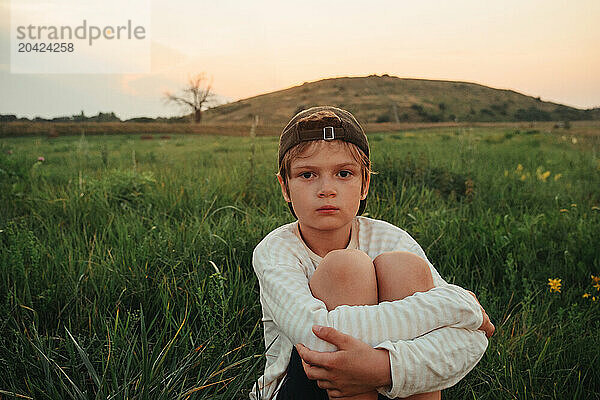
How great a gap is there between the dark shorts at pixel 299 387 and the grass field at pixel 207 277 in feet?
0.56

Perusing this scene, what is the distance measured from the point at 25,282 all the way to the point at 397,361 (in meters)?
1.91

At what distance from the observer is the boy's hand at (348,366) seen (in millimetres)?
1396

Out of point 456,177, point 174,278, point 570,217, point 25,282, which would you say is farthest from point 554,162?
point 25,282

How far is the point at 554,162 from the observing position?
7254 millimetres

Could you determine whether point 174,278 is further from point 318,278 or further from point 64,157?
point 64,157

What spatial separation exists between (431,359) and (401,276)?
266mm

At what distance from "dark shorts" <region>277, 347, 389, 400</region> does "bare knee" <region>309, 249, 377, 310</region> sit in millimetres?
203

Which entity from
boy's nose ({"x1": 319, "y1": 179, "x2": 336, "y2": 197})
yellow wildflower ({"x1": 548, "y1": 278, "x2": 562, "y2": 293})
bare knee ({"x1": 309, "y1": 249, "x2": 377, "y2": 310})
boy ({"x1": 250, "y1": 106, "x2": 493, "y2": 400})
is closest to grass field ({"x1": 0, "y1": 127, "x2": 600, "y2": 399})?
yellow wildflower ({"x1": 548, "y1": 278, "x2": 562, "y2": 293})

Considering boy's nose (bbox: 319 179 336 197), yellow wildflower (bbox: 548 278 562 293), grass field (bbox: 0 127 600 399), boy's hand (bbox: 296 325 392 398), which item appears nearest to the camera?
boy's hand (bbox: 296 325 392 398)

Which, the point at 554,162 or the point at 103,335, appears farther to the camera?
the point at 554,162

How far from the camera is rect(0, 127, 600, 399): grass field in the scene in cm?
186

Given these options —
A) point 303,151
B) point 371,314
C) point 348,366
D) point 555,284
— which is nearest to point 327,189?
point 303,151

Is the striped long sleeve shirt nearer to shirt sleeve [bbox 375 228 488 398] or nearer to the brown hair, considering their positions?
shirt sleeve [bbox 375 228 488 398]

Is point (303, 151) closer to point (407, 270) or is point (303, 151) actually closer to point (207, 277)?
point (407, 270)
